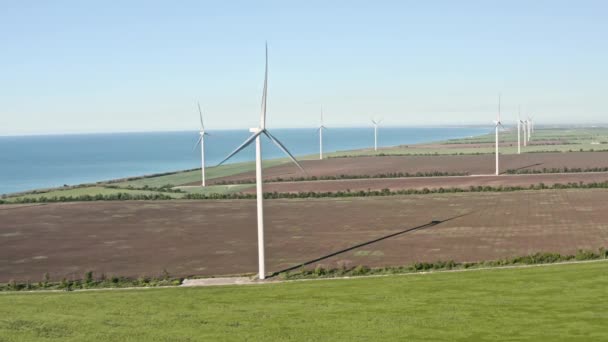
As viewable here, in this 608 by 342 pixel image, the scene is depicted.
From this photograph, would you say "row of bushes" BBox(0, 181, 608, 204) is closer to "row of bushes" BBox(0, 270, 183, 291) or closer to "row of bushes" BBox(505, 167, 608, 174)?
"row of bushes" BBox(505, 167, 608, 174)

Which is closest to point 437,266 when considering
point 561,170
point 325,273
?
point 325,273

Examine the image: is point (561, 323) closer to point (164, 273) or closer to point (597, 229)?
point (164, 273)

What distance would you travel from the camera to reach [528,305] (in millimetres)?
32125

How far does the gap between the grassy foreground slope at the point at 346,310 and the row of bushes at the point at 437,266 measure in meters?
3.51

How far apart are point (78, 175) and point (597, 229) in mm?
163290

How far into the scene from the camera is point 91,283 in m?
44.9

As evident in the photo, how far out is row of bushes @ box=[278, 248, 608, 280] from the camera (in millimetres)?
45400

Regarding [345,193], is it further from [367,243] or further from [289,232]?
→ [367,243]

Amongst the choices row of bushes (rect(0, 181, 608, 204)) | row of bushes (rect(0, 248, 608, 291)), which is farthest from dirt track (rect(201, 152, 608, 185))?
row of bushes (rect(0, 248, 608, 291))

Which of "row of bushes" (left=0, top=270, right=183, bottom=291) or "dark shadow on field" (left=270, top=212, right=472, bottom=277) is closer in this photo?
"row of bushes" (left=0, top=270, right=183, bottom=291)

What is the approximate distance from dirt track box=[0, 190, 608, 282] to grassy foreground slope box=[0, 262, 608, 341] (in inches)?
392

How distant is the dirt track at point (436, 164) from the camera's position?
431ft

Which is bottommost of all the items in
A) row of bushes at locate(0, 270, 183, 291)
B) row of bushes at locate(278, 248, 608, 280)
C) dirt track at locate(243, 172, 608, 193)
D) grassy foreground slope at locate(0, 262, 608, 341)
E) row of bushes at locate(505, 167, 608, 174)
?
row of bushes at locate(0, 270, 183, 291)

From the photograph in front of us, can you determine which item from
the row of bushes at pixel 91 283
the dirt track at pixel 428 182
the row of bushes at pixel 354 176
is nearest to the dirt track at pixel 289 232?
the row of bushes at pixel 91 283
